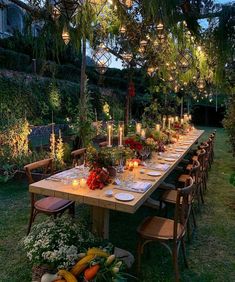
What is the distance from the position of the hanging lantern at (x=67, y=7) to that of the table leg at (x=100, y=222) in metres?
1.77

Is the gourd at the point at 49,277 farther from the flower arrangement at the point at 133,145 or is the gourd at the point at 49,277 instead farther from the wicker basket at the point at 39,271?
the flower arrangement at the point at 133,145

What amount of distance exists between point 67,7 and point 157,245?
255cm

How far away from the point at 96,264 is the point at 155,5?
6.24ft

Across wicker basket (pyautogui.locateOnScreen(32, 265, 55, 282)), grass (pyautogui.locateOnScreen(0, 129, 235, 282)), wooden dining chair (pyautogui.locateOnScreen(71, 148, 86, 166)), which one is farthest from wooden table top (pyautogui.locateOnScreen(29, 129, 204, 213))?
wooden dining chair (pyautogui.locateOnScreen(71, 148, 86, 166))

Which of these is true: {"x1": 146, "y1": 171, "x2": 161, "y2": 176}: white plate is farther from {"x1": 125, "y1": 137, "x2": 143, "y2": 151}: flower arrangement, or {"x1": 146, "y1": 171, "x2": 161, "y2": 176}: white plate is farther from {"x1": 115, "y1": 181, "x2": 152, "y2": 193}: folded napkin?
{"x1": 125, "y1": 137, "x2": 143, "y2": 151}: flower arrangement

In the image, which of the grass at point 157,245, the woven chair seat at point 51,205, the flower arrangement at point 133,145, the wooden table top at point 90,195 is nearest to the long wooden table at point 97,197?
the wooden table top at point 90,195

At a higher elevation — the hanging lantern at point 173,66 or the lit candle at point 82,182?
the hanging lantern at point 173,66

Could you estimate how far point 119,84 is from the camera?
1883cm

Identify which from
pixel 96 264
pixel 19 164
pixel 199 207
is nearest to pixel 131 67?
pixel 19 164

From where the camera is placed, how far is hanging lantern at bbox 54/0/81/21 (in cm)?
251

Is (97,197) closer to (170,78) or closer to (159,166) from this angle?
(159,166)

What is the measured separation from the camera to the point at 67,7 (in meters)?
2.57

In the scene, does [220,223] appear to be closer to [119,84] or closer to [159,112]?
[159,112]

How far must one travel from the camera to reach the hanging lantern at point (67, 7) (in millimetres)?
2508
